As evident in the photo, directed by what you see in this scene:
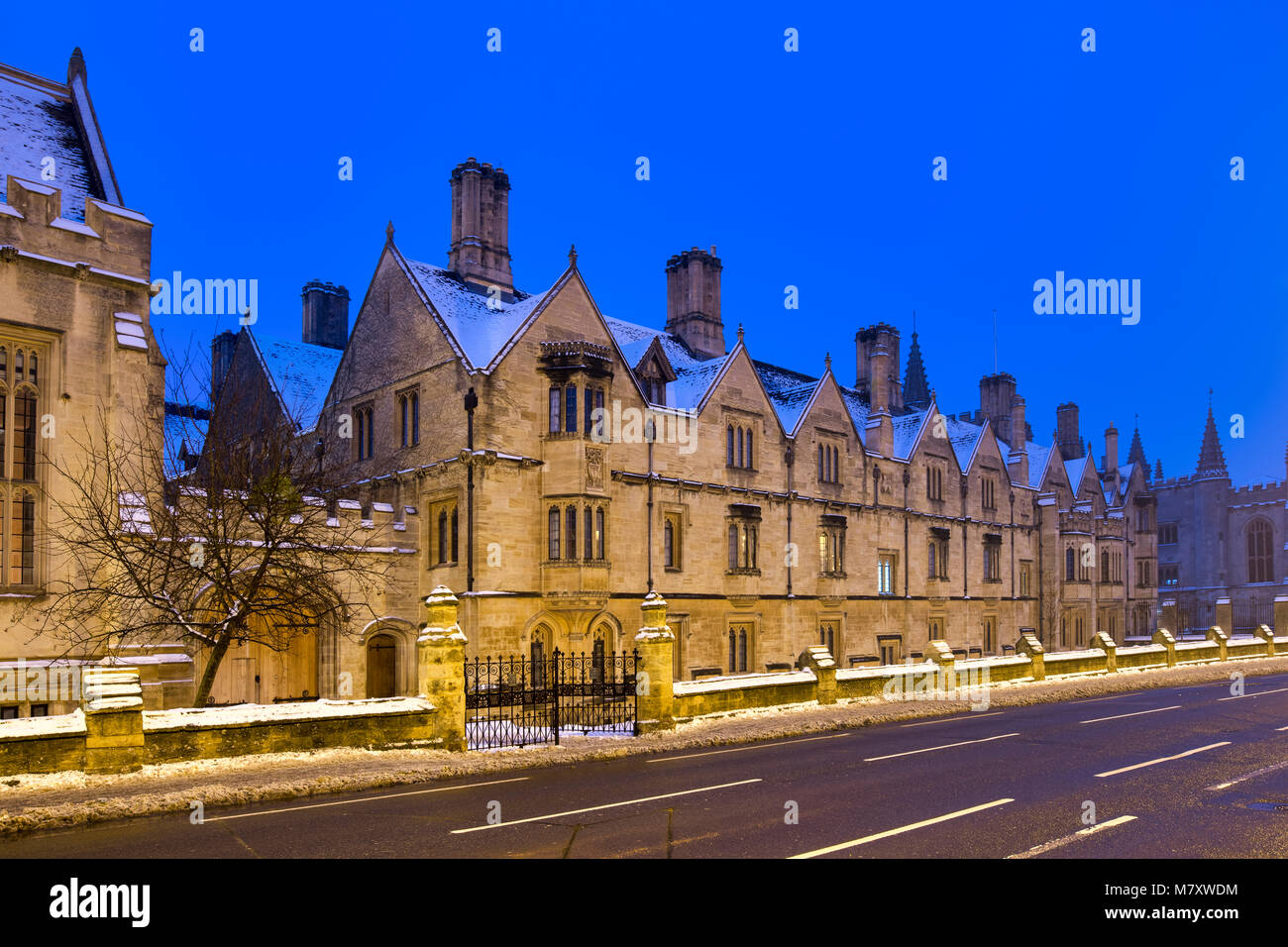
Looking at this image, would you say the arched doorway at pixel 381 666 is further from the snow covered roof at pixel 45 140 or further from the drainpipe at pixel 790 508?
the drainpipe at pixel 790 508

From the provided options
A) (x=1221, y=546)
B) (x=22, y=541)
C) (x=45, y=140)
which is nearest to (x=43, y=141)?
(x=45, y=140)

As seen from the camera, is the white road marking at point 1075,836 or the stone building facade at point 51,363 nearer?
the white road marking at point 1075,836

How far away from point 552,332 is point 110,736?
1790 cm

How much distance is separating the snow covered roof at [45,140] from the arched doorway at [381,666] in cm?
1346

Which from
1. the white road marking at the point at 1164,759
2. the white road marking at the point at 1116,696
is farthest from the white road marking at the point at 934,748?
the white road marking at the point at 1116,696

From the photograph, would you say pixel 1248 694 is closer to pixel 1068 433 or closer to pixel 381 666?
pixel 381 666

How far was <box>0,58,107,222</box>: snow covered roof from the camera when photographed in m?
22.5

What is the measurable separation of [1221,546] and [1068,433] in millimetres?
19828

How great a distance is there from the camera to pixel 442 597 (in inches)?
732

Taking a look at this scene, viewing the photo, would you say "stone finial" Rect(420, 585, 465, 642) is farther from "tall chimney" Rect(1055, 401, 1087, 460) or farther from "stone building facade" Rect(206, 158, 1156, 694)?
"tall chimney" Rect(1055, 401, 1087, 460)

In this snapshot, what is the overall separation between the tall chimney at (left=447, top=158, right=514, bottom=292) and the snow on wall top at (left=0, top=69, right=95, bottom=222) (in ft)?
39.0

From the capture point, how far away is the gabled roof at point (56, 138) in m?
22.6
